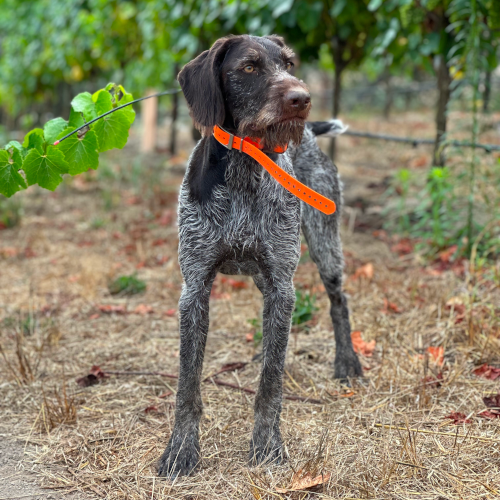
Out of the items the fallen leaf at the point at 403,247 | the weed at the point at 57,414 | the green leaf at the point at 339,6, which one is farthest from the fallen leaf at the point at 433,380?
the green leaf at the point at 339,6

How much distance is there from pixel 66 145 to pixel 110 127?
0.25 m

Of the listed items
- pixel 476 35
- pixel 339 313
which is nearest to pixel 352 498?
pixel 339 313

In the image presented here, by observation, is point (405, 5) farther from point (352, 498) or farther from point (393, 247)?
point (352, 498)

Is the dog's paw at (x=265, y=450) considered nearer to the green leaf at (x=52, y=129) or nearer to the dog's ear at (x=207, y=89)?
the dog's ear at (x=207, y=89)

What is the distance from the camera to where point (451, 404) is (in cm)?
348

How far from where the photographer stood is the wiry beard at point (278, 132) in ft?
8.86

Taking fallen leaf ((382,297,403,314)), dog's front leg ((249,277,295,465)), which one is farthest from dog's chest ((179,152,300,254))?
fallen leaf ((382,297,403,314))

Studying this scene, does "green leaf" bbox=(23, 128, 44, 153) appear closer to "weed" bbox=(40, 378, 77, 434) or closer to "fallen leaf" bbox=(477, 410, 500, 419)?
"weed" bbox=(40, 378, 77, 434)

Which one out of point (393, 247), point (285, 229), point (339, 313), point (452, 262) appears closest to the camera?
point (285, 229)

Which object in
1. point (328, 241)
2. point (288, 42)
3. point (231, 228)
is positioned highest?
point (288, 42)

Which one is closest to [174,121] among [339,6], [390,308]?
[339,6]

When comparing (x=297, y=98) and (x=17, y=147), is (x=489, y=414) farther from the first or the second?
(x=17, y=147)

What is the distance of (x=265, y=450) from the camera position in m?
2.96

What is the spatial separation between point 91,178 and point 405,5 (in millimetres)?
6664
